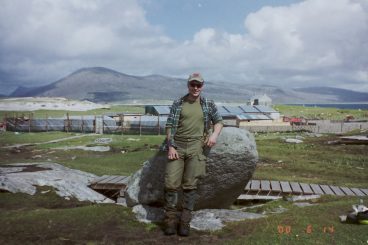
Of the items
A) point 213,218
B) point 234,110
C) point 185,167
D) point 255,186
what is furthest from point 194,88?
point 234,110

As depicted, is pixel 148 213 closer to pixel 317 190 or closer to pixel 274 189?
pixel 274 189

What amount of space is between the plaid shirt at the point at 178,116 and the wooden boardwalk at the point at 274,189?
5135 mm

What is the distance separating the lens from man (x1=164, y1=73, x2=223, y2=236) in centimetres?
785

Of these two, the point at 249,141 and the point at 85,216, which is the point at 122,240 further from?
the point at 249,141

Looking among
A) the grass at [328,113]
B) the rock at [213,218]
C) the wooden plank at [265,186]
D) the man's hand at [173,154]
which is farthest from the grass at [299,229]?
the grass at [328,113]

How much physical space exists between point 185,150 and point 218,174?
1831mm

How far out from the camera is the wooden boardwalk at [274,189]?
12.3 meters

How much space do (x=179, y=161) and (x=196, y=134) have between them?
648mm

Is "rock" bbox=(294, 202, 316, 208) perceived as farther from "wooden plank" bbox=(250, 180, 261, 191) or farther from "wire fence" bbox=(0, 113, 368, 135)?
"wire fence" bbox=(0, 113, 368, 135)

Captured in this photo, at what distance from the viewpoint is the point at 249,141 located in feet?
30.7

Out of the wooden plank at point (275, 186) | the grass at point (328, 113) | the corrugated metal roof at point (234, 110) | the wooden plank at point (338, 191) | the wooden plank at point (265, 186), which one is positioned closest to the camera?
the wooden plank at point (338, 191)

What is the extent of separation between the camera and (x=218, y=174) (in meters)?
9.44

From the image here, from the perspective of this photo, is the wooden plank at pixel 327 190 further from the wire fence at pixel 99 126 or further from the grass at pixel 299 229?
the wire fence at pixel 99 126
